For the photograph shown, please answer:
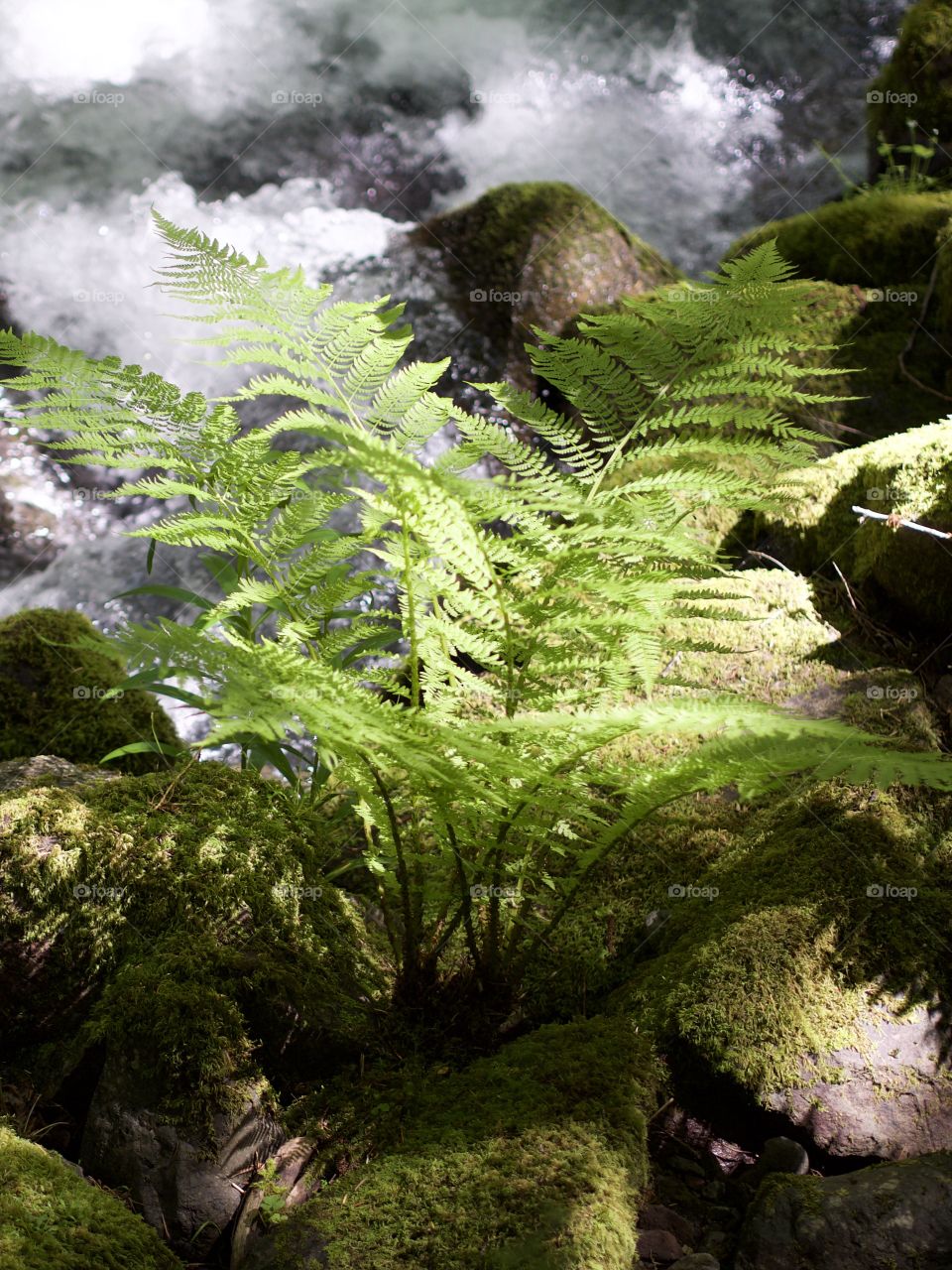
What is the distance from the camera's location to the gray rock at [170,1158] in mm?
1723

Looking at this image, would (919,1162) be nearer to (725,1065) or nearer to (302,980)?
(725,1065)

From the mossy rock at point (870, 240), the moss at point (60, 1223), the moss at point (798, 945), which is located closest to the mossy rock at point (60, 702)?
the moss at point (60, 1223)

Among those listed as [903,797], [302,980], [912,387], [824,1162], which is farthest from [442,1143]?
[912,387]

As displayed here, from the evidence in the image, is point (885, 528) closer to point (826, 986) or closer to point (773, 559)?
point (773, 559)

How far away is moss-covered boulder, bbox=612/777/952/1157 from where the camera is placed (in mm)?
1841

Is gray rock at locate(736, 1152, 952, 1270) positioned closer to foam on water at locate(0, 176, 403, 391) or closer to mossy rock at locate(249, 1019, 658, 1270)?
mossy rock at locate(249, 1019, 658, 1270)

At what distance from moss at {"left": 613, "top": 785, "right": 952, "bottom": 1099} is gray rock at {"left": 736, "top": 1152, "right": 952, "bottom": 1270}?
24cm

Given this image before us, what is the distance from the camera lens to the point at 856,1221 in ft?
5.06

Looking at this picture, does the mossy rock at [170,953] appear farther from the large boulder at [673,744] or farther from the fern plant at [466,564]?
the large boulder at [673,744]

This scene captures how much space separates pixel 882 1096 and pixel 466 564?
1356mm

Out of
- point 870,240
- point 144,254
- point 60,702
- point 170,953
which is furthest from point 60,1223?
point 144,254

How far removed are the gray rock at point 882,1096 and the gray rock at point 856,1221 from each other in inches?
6.6

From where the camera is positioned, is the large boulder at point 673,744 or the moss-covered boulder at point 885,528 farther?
the moss-covered boulder at point 885,528

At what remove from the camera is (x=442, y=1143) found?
171cm
